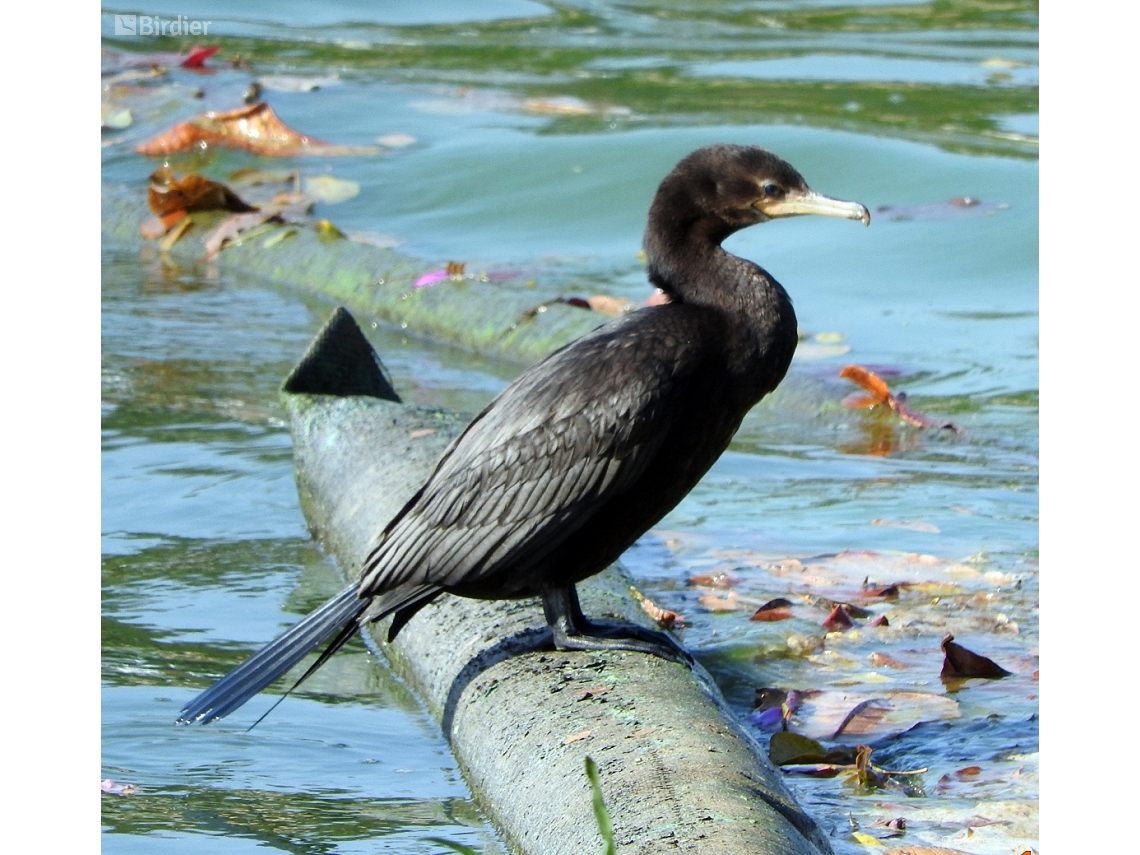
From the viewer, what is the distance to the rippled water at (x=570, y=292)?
11.4 ft

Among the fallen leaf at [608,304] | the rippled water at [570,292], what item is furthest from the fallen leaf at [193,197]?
the fallen leaf at [608,304]

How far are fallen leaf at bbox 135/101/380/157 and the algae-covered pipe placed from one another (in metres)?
5.54

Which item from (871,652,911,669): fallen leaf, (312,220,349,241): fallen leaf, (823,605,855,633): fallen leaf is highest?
(312,220,349,241): fallen leaf

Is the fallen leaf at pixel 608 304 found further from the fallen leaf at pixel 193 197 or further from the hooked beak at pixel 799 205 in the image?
the hooked beak at pixel 799 205

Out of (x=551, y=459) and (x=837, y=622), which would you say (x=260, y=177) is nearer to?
(x=837, y=622)

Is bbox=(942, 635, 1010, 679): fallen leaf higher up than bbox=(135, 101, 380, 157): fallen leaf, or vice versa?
bbox=(135, 101, 380, 157): fallen leaf

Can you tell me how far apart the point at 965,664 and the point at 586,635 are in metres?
0.92

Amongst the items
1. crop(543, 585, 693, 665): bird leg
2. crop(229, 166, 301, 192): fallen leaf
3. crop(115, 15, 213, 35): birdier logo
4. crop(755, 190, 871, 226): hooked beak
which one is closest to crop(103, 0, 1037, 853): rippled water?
crop(115, 15, 213, 35): birdier logo

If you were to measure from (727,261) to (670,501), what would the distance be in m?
0.53

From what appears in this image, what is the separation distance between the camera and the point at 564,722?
3041 millimetres

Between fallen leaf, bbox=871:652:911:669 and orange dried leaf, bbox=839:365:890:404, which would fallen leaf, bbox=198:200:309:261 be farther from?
fallen leaf, bbox=871:652:911:669

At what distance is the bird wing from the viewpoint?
3236 millimetres

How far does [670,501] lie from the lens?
11.1 ft
